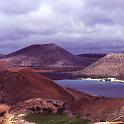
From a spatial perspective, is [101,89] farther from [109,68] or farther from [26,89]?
[109,68]

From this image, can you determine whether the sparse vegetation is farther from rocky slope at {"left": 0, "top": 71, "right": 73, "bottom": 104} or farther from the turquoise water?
the turquoise water

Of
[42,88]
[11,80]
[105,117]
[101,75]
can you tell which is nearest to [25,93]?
[42,88]

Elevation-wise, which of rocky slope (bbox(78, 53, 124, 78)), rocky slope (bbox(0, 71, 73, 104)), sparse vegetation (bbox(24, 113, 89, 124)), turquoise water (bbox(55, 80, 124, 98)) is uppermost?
rocky slope (bbox(78, 53, 124, 78))

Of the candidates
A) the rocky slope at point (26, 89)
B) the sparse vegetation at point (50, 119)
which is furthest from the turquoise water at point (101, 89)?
the sparse vegetation at point (50, 119)

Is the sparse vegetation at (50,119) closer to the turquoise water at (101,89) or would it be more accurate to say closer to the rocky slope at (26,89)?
the rocky slope at (26,89)

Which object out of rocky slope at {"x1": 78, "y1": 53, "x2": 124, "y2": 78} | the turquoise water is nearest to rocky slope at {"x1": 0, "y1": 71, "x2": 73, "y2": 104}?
the turquoise water
